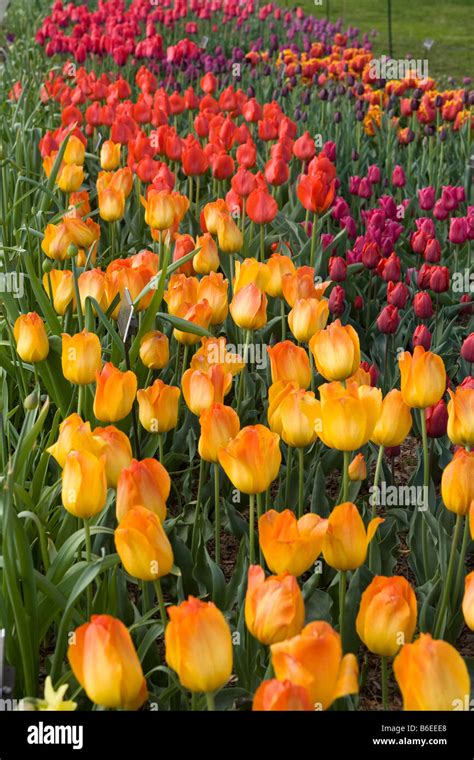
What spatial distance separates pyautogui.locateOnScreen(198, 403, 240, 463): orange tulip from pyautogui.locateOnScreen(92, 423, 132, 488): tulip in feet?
0.51

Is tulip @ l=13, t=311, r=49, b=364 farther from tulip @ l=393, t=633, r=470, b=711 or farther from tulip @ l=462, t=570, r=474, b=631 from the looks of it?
tulip @ l=393, t=633, r=470, b=711

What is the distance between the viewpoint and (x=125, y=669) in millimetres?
1218

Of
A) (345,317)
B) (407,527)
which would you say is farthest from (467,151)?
(407,527)

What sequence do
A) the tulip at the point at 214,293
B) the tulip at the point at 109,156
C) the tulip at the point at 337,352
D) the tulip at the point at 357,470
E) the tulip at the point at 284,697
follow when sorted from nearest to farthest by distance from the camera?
1. the tulip at the point at 284,697
2. the tulip at the point at 337,352
3. the tulip at the point at 357,470
4. the tulip at the point at 214,293
5. the tulip at the point at 109,156

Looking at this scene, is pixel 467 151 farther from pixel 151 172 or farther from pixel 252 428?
pixel 252 428

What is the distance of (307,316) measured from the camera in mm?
2289

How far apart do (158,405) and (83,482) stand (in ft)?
1.63

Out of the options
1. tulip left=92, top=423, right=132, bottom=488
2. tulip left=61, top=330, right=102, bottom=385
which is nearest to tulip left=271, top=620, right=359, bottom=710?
tulip left=92, top=423, right=132, bottom=488

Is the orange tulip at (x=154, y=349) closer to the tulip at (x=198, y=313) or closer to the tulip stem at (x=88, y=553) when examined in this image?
the tulip at (x=198, y=313)

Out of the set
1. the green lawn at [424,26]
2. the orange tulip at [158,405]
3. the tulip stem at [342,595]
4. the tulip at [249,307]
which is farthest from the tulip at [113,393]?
the green lawn at [424,26]

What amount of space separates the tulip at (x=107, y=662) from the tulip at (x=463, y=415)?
86 centimetres

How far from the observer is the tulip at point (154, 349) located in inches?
91.4

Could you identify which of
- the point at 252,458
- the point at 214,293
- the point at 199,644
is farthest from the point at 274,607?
the point at 214,293
